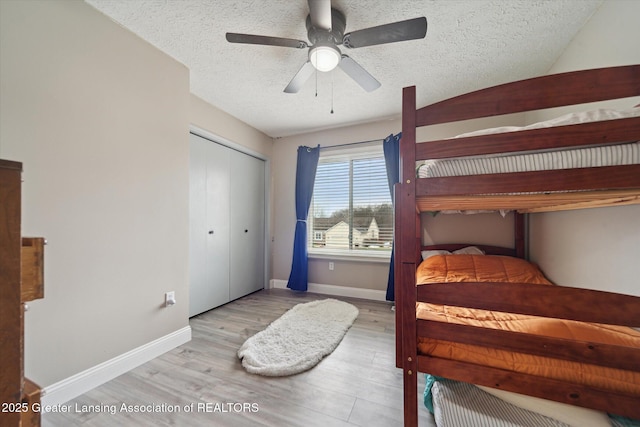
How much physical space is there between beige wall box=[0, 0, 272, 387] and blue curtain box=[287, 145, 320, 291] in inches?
62.4

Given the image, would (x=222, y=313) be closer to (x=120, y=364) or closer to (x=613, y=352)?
(x=120, y=364)

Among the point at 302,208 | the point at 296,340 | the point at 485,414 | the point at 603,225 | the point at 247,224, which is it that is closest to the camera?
the point at 485,414

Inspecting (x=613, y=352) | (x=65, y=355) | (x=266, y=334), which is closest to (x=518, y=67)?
(x=613, y=352)

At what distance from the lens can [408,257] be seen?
0.95 metres

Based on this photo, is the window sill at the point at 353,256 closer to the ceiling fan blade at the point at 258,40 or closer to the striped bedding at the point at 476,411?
the striped bedding at the point at 476,411

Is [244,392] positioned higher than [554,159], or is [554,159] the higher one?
[554,159]

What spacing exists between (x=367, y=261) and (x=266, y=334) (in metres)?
1.61

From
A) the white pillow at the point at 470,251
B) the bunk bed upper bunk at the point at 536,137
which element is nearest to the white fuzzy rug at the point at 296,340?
the white pillow at the point at 470,251

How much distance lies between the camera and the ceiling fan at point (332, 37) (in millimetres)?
1251

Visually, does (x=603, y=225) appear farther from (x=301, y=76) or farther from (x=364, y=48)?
(x=301, y=76)

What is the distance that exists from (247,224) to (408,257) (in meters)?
2.73

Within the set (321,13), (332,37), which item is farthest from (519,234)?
(321,13)

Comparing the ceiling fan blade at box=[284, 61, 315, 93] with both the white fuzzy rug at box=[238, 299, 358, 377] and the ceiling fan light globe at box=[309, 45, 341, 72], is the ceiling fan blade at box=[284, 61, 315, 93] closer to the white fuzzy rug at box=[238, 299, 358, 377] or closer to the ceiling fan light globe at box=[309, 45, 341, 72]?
the ceiling fan light globe at box=[309, 45, 341, 72]

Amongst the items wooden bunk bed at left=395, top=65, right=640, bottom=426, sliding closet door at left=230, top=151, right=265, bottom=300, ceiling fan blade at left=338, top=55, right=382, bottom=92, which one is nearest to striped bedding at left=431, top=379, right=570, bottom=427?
wooden bunk bed at left=395, top=65, right=640, bottom=426
